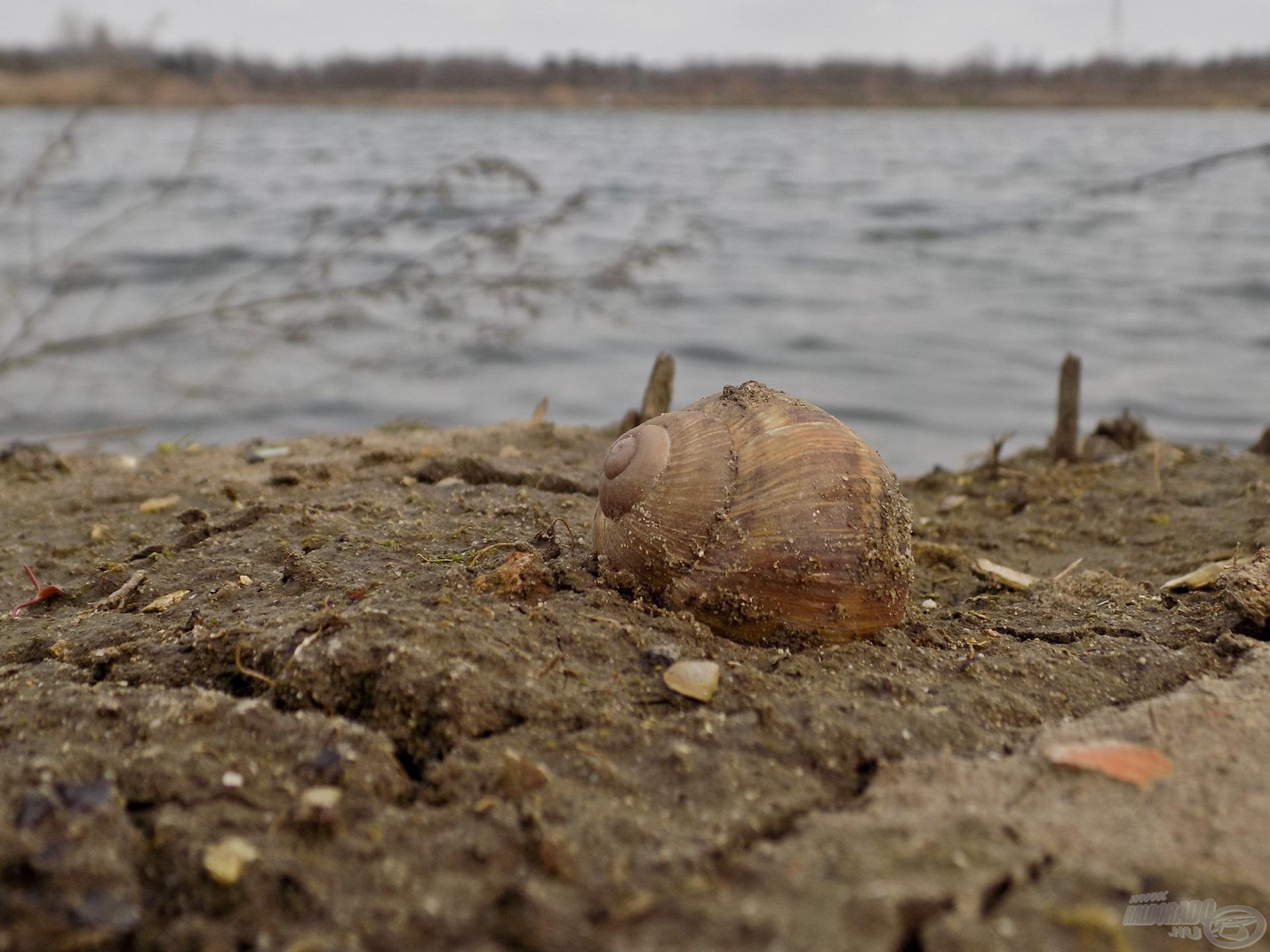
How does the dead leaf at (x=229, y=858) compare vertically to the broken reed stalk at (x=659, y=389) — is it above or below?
below

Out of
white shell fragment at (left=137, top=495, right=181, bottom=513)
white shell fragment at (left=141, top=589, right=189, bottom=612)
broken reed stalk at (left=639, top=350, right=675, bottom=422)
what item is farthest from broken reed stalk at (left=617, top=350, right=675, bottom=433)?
white shell fragment at (left=141, top=589, right=189, bottom=612)

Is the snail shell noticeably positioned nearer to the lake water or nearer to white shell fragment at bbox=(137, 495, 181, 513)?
white shell fragment at bbox=(137, 495, 181, 513)

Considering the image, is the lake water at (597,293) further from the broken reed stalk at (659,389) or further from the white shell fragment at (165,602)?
the white shell fragment at (165,602)

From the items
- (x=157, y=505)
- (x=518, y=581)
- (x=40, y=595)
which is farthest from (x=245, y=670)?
(x=157, y=505)

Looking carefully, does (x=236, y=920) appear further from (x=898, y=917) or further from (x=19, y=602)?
Result: (x=19, y=602)

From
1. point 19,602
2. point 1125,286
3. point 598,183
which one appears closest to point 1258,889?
point 19,602

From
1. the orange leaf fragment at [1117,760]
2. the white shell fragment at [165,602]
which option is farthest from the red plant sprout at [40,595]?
the orange leaf fragment at [1117,760]

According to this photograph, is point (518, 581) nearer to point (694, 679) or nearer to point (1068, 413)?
point (694, 679)

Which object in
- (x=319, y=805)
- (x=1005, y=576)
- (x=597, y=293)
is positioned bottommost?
(x=1005, y=576)
